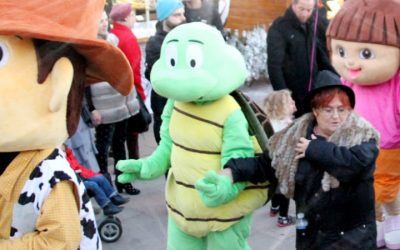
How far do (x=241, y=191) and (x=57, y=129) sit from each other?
1188 millimetres

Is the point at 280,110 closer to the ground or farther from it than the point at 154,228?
farther from it

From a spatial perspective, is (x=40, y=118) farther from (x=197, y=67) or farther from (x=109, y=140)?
(x=109, y=140)

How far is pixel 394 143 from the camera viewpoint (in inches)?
160

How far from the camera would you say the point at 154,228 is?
4.92 metres

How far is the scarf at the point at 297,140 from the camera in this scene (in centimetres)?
290

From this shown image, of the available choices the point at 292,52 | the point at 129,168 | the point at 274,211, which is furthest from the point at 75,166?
the point at 292,52

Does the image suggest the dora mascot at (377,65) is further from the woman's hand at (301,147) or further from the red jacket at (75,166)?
the red jacket at (75,166)

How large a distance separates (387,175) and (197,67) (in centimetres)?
168

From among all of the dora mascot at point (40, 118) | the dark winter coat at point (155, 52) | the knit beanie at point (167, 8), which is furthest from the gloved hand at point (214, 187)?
the knit beanie at point (167, 8)

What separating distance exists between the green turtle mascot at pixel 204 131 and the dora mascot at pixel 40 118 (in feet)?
2.54

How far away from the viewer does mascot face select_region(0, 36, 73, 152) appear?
2.29 meters

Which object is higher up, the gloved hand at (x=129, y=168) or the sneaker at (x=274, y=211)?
the gloved hand at (x=129, y=168)

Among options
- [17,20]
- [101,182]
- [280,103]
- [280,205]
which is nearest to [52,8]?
[17,20]

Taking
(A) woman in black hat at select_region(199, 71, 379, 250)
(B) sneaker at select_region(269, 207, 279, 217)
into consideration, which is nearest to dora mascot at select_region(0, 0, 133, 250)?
(A) woman in black hat at select_region(199, 71, 379, 250)
